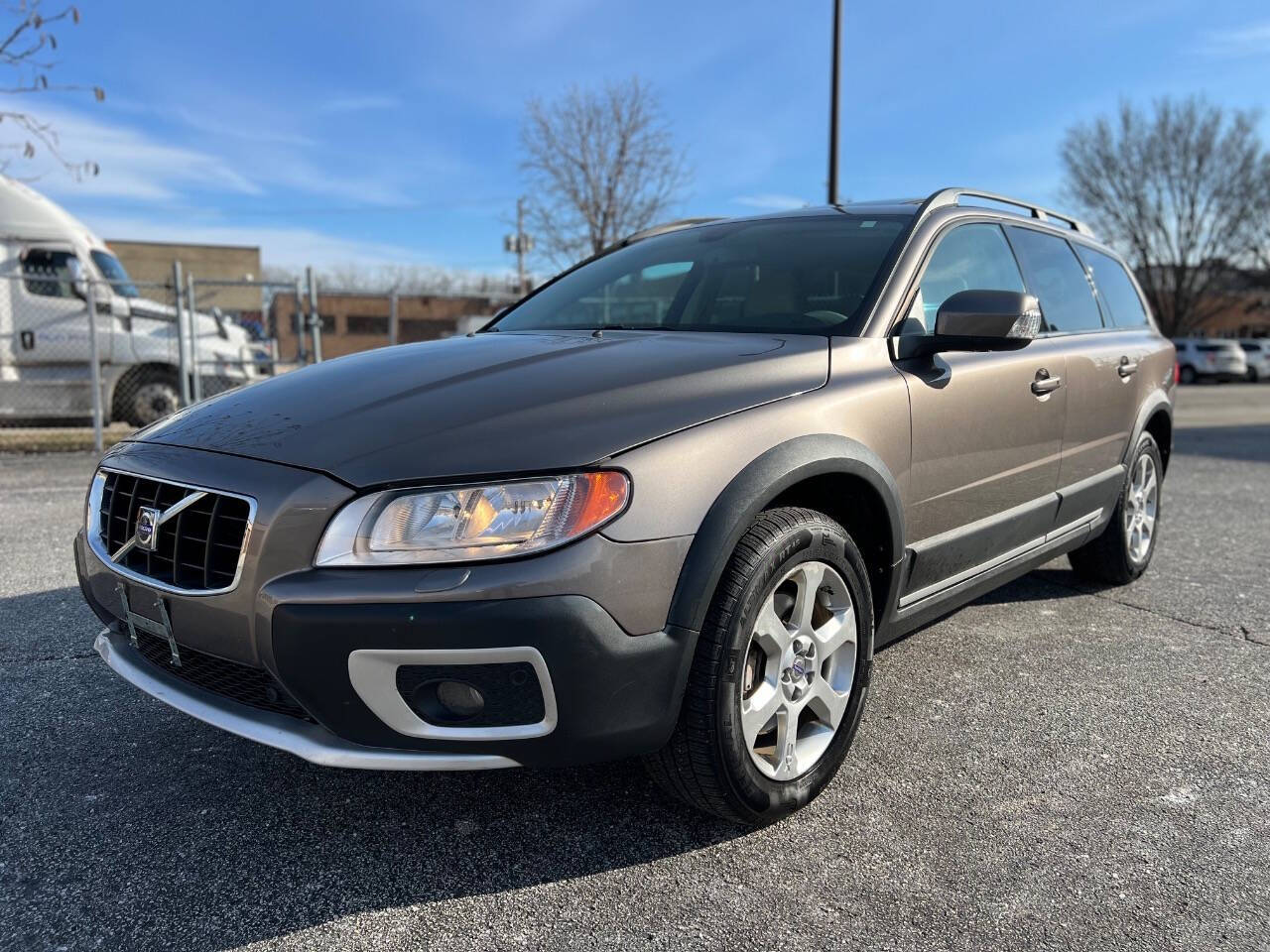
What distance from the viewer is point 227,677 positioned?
81.4 inches

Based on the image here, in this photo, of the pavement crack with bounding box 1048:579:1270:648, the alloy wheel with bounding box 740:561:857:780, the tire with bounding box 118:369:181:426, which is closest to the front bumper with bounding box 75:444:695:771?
the alloy wheel with bounding box 740:561:857:780

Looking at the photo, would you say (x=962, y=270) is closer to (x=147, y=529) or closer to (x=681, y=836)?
(x=681, y=836)

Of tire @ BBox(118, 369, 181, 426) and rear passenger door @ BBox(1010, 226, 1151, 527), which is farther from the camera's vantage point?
tire @ BBox(118, 369, 181, 426)

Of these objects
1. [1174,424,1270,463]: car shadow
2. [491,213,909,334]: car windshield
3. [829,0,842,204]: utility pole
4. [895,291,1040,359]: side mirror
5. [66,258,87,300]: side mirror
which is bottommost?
[1174,424,1270,463]: car shadow

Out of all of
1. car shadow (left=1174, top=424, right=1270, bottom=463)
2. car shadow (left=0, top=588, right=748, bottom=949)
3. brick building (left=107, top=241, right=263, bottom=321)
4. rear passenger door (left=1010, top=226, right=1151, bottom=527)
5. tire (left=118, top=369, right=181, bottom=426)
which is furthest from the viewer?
brick building (left=107, top=241, right=263, bottom=321)

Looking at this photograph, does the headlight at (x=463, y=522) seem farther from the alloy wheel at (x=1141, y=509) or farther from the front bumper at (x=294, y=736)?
the alloy wheel at (x=1141, y=509)

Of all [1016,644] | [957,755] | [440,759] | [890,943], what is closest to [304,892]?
[440,759]

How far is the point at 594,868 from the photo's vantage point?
2.10 m

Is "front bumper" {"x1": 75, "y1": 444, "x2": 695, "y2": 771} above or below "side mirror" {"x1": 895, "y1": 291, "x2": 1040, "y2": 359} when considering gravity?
below

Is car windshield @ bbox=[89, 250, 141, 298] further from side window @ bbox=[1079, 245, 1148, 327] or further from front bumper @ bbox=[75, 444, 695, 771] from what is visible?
front bumper @ bbox=[75, 444, 695, 771]

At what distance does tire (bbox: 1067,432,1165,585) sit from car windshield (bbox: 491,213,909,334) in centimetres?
205

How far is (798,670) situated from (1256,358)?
1541 inches

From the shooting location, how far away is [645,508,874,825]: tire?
206cm

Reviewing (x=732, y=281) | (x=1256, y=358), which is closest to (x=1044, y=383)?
(x=732, y=281)
